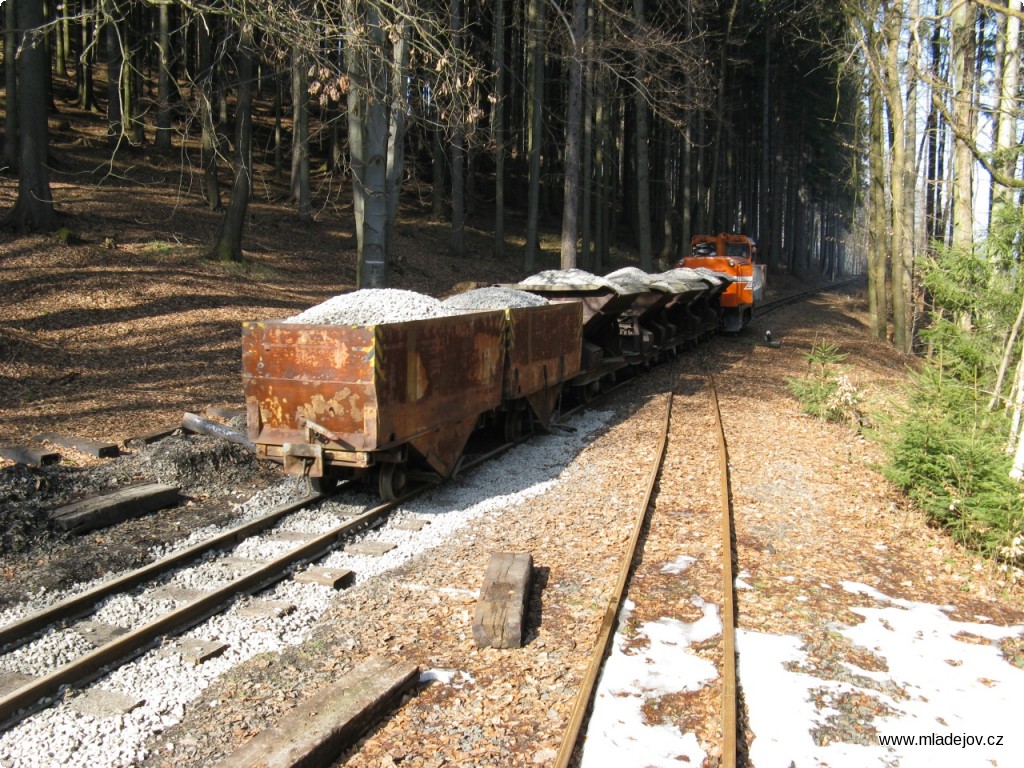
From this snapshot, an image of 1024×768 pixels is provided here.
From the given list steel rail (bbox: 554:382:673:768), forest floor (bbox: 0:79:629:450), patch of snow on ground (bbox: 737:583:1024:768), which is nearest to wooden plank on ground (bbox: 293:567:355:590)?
steel rail (bbox: 554:382:673:768)

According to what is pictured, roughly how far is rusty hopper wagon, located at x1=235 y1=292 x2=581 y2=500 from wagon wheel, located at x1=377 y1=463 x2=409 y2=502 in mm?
10

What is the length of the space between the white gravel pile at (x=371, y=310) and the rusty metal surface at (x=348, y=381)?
244mm

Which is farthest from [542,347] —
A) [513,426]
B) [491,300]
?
[513,426]

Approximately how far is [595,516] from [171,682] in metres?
4.25

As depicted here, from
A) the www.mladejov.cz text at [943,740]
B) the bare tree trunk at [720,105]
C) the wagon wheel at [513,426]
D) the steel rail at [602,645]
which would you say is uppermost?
the bare tree trunk at [720,105]

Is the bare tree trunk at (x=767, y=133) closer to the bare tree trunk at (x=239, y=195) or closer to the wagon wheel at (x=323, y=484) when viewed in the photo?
the bare tree trunk at (x=239, y=195)

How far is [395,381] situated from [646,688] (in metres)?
3.78

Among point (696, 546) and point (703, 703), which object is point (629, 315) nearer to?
point (696, 546)

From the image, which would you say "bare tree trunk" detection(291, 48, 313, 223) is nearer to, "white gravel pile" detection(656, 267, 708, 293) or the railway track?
"white gravel pile" detection(656, 267, 708, 293)

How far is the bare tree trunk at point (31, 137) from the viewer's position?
15.4m

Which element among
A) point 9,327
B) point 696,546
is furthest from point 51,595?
point 9,327

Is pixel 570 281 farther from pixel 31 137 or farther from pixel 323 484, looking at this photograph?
pixel 31 137

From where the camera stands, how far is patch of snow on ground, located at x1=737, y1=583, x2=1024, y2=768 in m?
4.17

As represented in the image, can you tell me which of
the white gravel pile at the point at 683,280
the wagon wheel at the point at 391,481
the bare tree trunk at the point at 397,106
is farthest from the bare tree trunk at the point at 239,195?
the wagon wheel at the point at 391,481
